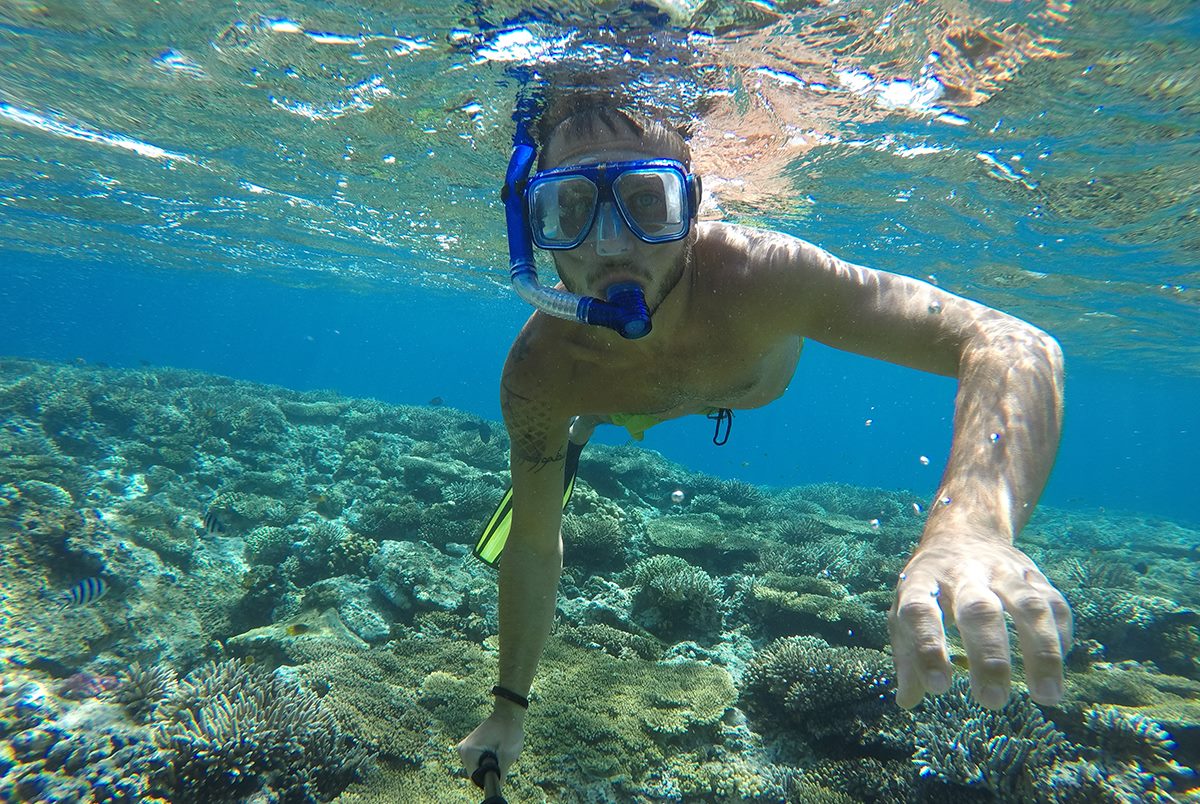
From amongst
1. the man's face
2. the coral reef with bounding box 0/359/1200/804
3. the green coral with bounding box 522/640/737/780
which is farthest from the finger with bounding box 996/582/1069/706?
the green coral with bounding box 522/640/737/780

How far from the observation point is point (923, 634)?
116cm

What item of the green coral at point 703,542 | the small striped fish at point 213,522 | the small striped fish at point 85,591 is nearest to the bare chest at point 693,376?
the small striped fish at point 85,591

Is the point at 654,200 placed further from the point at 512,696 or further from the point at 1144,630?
the point at 1144,630

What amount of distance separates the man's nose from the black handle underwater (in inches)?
92.4

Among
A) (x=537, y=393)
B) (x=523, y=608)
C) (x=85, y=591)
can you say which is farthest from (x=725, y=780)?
(x=85, y=591)

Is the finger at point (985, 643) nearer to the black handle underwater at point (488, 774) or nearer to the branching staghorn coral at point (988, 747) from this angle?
the black handle underwater at point (488, 774)

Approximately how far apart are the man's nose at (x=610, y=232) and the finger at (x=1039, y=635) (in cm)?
209

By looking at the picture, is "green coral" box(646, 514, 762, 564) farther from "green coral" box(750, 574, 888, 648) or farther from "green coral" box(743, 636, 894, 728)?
"green coral" box(743, 636, 894, 728)

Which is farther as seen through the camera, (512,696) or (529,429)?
(529,429)

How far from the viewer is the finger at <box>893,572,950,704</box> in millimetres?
1125

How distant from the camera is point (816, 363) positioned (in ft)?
213

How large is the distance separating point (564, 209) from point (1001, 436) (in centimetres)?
208

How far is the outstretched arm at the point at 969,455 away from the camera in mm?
1113

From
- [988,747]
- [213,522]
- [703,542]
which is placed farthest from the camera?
[703,542]
